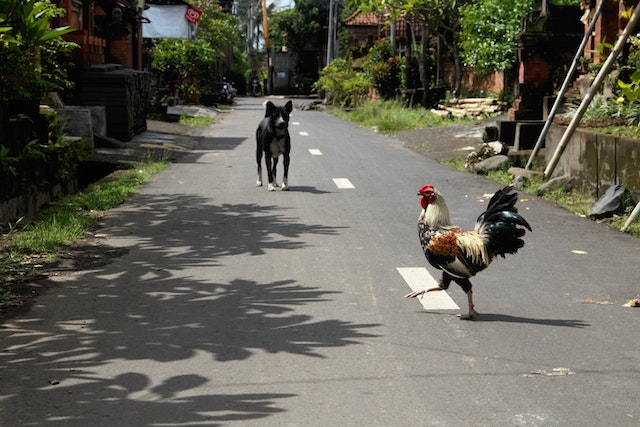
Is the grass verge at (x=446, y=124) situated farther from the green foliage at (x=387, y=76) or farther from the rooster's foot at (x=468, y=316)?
the rooster's foot at (x=468, y=316)

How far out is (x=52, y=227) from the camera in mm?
11094

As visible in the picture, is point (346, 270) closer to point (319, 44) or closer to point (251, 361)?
point (251, 361)

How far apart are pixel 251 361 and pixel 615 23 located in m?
17.7

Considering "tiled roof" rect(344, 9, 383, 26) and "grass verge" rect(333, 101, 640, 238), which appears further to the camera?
"tiled roof" rect(344, 9, 383, 26)

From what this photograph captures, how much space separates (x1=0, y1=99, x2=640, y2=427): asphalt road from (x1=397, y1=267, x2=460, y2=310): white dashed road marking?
0.20 feet

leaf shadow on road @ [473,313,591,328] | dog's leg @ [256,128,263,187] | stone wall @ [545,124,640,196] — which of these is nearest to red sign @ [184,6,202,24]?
dog's leg @ [256,128,263,187]

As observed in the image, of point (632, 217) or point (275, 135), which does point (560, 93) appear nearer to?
point (275, 135)

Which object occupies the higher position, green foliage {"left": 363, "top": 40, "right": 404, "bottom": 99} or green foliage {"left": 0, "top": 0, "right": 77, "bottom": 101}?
green foliage {"left": 0, "top": 0, "right": 77, "bottom": 101}

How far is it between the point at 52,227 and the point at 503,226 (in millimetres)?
5893

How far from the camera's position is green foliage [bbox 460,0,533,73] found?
31984 millimetres

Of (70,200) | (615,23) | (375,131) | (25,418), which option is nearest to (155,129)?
(375,131)

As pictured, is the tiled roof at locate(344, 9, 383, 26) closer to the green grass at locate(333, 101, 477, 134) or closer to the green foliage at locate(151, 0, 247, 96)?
the green foliage at locate(151, 0, 247, 96)

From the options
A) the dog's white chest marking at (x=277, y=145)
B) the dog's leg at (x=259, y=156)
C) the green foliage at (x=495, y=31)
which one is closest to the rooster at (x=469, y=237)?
the dog's white chest marking at (x=277, y=145)

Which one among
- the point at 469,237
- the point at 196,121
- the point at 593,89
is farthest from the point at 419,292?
the point at 196,121
